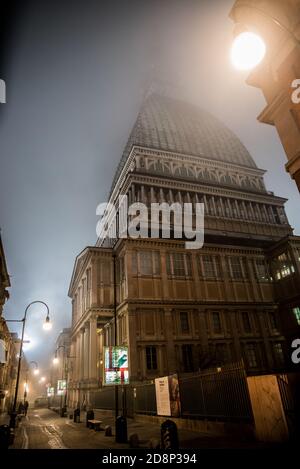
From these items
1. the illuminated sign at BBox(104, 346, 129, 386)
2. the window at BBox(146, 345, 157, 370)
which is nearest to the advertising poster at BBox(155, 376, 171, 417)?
the illuminated sign at BBox(104, 346, 129, 386)

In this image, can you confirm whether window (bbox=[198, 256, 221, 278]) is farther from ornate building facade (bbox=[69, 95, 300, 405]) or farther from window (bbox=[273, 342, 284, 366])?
window (bbox=[273, 342, 284, 366])

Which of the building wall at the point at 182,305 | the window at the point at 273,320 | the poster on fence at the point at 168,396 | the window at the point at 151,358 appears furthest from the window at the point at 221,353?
the poster on fence at the point at 168,396

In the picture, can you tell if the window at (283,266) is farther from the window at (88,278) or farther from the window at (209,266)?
the window at (88,278)

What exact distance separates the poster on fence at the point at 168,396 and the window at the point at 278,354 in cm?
2179

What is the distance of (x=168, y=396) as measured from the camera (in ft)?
55.4

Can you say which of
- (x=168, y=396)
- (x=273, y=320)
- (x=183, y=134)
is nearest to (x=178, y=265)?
(x=273, y=320)

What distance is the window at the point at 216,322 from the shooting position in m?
33.5

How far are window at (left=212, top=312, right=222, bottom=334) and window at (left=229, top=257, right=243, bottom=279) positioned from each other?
227 inches

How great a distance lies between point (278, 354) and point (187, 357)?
39.3 ft

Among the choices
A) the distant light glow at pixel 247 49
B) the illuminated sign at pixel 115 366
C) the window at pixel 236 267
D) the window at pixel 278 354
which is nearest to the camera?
the distant light glow at pixel 247 49

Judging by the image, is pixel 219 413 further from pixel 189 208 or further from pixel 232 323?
pixel 189 208

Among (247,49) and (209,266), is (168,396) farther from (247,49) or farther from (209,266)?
(209,266)
